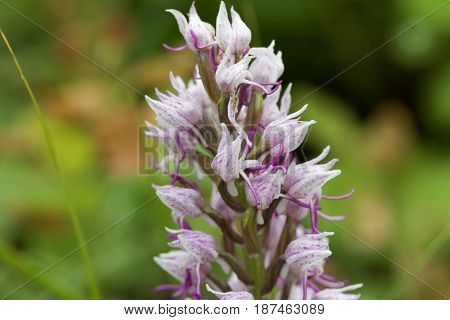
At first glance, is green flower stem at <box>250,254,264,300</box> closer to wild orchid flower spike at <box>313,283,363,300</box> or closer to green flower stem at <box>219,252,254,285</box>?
green flower stem at <box>219,252,254,285</box>

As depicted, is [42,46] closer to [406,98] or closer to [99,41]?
[99,41]

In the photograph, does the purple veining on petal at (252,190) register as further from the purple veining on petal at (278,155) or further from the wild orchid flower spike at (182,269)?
the wild orchid flower spike at (182,269)

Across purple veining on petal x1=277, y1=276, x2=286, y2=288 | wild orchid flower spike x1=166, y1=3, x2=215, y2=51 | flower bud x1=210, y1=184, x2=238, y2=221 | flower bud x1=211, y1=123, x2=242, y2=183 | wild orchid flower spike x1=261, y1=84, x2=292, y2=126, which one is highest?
wild orchid flower spike x1=166, y1=3, x2=215, y2=51

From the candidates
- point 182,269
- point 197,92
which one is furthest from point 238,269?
point 197,92

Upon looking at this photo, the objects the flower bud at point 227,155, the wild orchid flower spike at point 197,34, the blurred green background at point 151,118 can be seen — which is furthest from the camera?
the blurred green background at point 151,118

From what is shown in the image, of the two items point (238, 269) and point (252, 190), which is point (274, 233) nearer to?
point (238, 269)

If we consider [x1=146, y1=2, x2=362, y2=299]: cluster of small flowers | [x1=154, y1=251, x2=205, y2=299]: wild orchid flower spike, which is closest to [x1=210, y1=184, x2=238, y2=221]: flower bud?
[x1=146, y1=2, x2=362, y2=299]: cluster of small flowers

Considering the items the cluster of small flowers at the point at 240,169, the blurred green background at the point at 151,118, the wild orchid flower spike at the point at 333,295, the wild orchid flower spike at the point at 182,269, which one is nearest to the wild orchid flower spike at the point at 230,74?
the cluster of small flowers at the point at 240,169
